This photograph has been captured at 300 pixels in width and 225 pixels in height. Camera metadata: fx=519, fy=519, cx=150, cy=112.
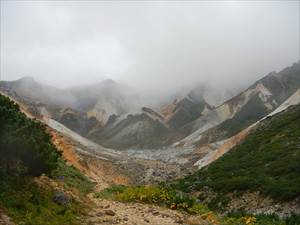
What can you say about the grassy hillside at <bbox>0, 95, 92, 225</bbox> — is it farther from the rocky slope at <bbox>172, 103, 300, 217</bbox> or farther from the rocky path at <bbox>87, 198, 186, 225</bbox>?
the rocky slope at <bbox>172, 103, 300, 217</bbox>

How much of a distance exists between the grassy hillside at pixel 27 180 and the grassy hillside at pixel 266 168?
20065mm

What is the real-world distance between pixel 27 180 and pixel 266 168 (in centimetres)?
3193

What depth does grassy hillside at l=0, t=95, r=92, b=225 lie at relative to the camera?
53.1ft

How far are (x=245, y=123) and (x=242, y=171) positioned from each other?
489 ft

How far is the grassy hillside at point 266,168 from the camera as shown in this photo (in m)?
38.2

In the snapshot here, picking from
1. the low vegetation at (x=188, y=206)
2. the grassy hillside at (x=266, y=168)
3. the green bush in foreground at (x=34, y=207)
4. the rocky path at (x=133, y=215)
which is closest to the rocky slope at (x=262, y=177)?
the grassy hillside at (x=266, y=168)

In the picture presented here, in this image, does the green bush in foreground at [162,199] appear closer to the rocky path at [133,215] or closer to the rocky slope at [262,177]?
the rocky path at [133,215]

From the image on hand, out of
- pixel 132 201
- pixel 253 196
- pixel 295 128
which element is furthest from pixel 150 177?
pixel 132 201

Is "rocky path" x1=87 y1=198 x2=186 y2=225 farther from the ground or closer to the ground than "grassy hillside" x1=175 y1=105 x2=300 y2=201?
closer to the ground

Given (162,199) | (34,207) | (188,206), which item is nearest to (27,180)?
(34,207)

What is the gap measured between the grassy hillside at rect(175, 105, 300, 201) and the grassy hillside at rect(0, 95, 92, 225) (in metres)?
20.1

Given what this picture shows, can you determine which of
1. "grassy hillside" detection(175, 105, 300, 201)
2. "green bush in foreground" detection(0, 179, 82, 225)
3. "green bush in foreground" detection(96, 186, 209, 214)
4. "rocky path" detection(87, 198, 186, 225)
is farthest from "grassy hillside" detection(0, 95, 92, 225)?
"grassy hillside" detection(175, 105, 300, 201)

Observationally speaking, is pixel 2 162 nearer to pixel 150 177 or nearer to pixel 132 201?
pixel 132 201

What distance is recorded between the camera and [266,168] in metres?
47.1
